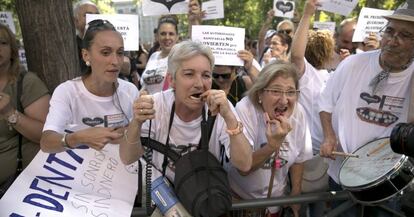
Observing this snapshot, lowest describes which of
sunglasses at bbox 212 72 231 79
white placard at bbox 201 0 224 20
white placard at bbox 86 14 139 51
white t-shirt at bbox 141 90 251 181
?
white t-shirt at bbox 141 90 251 181

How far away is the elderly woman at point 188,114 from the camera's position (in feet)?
7.55

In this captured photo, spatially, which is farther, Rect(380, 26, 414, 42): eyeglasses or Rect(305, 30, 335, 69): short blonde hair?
Rect(305, 30, 335, 69): short blonde hair

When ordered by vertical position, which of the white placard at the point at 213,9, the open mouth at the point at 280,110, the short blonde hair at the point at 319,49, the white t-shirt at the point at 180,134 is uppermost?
the white placard at the point at 213,9

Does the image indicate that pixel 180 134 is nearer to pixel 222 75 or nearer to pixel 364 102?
pixel 364 102

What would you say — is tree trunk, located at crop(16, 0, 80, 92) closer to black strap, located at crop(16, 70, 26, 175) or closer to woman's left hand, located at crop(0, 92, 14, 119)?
black strap, located at crop(16, 70, 26, 175)

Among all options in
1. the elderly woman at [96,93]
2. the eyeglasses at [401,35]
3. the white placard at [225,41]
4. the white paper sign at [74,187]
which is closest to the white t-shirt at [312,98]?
the white placard at [225,41]

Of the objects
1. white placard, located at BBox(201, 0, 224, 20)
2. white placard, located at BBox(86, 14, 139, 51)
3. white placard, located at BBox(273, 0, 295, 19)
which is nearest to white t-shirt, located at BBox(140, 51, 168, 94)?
white placard, located at BBox(86, 14, 139, 51)

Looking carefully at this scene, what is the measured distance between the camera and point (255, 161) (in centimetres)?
267

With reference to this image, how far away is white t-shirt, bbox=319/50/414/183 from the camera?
117 inches

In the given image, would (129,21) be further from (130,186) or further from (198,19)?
(130,186)

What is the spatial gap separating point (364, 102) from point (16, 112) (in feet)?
8.27

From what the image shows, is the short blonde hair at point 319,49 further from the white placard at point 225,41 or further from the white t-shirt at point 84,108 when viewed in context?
the white t-shirt at point 84,108

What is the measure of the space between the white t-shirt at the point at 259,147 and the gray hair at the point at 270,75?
56 mm

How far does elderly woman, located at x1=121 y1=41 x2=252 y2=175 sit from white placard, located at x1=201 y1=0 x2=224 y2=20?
2.67m
